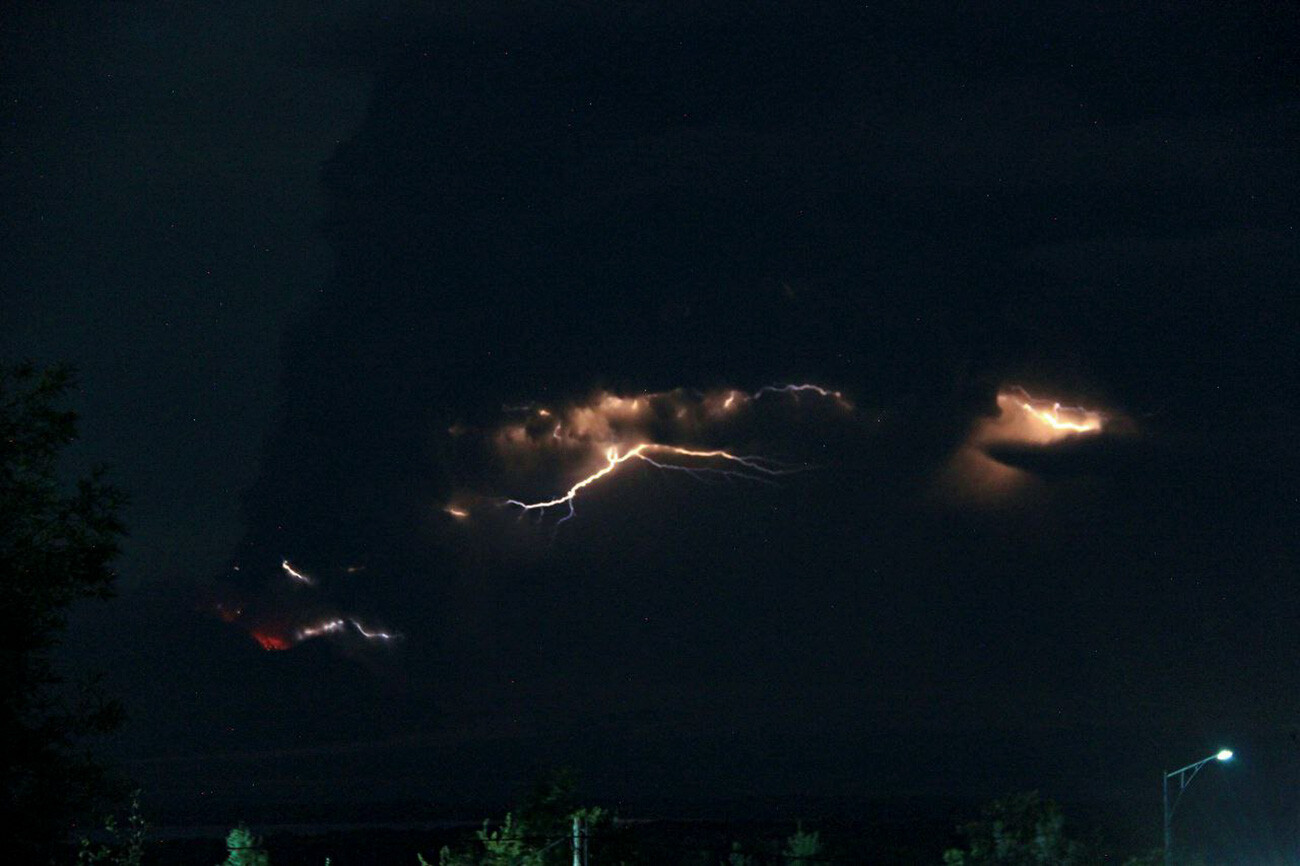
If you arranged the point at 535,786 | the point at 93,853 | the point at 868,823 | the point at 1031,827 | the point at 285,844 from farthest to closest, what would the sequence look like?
the point at 868,823
the point at 285,844
the point at 1031,827
the point at 535,786
the point at 93,853

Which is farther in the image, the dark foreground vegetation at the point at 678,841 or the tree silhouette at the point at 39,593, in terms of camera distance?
the dark foreground vegetation at the point at 678,841

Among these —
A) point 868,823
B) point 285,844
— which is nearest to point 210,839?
point 285,844

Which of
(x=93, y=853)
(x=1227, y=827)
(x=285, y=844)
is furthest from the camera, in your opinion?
(x=285, y=844)

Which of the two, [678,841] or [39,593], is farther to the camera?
[678,841]

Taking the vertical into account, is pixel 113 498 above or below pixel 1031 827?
above

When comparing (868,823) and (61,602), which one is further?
(868,823)

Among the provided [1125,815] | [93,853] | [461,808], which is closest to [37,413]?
[93,853]

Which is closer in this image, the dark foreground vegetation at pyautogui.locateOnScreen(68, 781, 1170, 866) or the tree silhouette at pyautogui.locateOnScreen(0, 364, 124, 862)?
the tree silhouette at pyautogui.locateOnScreen(0, 364, 124, 862)

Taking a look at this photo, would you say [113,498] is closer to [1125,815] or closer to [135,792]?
[135,792]

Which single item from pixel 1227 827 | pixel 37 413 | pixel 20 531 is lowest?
pixel 1227 827
